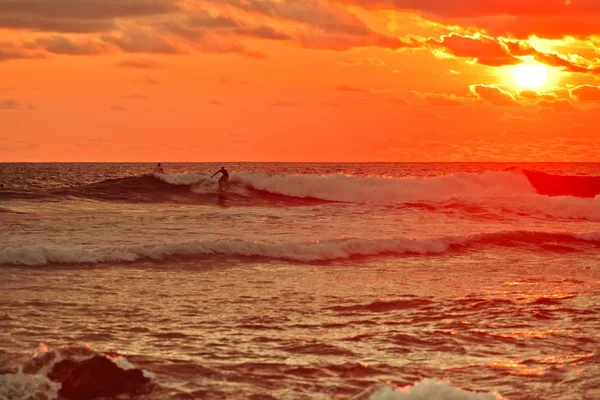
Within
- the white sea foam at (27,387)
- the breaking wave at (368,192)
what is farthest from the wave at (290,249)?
the breaking wave at (368,192)

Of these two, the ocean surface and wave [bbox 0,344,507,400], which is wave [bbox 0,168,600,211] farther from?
wave [bbox 0,344,507,400]

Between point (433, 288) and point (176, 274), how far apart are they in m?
5.86

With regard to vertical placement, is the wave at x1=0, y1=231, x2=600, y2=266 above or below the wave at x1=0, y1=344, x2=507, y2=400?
above

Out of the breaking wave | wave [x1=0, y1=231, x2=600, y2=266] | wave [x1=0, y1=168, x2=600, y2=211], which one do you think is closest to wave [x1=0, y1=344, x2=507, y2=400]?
wave [x1=0, y1=231, x2=600, y2=266]

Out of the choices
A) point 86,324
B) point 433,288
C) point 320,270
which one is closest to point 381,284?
point 433,288

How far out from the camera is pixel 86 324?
11906mm

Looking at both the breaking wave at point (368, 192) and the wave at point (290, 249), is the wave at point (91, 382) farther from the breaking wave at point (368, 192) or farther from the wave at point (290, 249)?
the breaking wave at point (368, 192)

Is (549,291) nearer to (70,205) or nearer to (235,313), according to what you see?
(235,313)

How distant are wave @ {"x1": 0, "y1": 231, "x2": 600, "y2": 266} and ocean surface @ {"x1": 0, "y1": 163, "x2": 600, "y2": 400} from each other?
0.07 meters

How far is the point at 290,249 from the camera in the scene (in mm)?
21531

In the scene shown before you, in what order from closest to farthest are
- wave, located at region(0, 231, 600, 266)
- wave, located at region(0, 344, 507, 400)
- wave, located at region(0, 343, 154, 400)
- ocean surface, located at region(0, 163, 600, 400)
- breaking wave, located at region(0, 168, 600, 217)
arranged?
wave, located at region(0, 344, 507, 400), wave, located at region(0, 343, 154, 400), ocean surface, located at region(0, 163, 600, 400), wave, located at region(0, 231, 600, 266), breaking wave, located at region(0, 168, 600, 217)

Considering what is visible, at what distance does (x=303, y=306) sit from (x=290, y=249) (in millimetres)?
7828

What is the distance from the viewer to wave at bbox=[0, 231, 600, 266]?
62.3 ft

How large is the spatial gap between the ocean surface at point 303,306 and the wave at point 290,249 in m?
0.07
